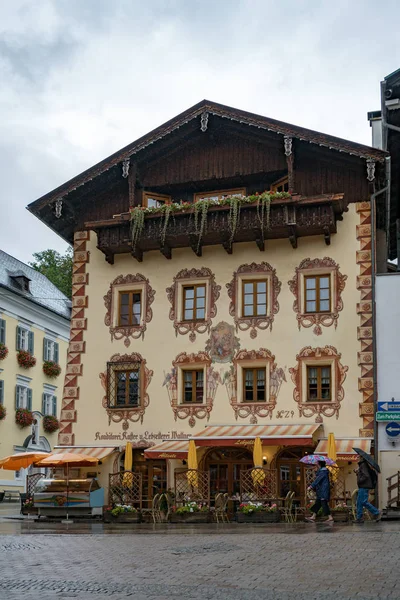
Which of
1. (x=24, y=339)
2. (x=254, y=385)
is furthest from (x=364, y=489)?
(x=24, y=339)

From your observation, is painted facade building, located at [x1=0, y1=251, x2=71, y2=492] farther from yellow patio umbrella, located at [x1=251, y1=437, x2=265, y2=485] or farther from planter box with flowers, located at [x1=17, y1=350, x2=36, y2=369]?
yellow patio umbrella, located at [x1=251, y1=437, x2=265, y2=485]

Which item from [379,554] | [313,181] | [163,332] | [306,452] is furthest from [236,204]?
[379,554]

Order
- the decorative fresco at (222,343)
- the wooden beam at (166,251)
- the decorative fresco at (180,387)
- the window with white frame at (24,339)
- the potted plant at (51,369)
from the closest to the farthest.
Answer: the decorative fresco at (180,387), the decorative fresco at (222,343), the wooden beam at (166,251), the window with white frame at (24,339), the potted plant at (51,369)

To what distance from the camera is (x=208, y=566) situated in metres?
13.6

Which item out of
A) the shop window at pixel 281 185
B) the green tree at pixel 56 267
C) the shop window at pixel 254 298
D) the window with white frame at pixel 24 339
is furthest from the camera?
the green tree at pixel 56 267

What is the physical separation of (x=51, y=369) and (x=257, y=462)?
27.0 metres

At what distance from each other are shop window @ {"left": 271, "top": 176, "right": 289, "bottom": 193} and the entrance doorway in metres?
9.23

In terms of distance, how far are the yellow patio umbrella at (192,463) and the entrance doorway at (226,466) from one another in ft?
6.81

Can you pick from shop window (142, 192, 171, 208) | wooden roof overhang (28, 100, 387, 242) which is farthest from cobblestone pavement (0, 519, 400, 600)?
shop window (142, 192, 171, 208)

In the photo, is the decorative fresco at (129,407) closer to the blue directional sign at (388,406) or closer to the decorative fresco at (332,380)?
the decorative fresco at (332,380)

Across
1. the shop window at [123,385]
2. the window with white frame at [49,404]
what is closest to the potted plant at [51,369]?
the window with white frame at [49,404]

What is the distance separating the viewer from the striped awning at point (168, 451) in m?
30.6

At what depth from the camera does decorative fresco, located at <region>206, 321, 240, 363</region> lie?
32531mm

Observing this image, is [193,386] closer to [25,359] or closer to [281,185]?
[281,185]
